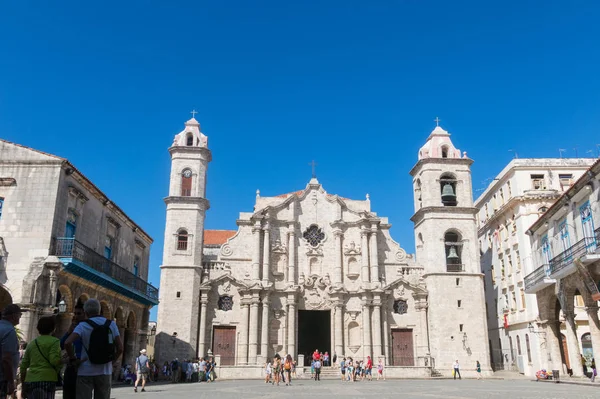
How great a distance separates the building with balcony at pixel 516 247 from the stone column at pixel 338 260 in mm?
12049

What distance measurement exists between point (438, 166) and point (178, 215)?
60.9ft

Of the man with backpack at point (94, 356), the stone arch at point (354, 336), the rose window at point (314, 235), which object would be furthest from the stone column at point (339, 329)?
the man with backpack at point (94, 356)

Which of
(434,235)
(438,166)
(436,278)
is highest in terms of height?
(438,166)

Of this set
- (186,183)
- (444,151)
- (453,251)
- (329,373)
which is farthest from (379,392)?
(444,151)

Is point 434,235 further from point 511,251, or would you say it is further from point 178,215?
point 178,215

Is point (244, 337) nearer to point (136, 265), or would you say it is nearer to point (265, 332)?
point (265, 332)

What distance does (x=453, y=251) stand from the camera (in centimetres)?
3688

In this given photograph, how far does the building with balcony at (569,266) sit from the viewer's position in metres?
22.1

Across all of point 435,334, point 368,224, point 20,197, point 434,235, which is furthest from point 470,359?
point 20,197

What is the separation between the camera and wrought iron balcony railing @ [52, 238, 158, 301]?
69.0ft

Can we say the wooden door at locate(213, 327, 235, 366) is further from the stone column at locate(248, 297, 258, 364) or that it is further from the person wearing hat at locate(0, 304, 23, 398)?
the person wearing hat at locate(0, 304, 23, 398)

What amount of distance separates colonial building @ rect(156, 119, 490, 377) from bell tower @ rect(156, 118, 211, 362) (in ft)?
0.22

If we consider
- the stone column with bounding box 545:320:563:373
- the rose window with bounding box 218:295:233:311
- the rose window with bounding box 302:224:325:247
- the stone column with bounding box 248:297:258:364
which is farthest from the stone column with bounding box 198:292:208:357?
the stone column with bounding box 545:320:563:373

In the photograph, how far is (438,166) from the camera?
39.0m
